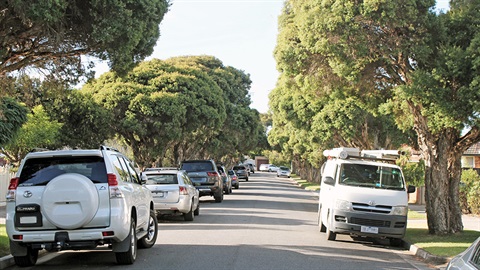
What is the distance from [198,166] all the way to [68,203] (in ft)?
63.7

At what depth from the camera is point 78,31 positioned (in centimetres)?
1387

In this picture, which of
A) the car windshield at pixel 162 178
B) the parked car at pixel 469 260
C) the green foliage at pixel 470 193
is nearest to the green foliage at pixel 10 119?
the car windshield at pixel 162 178

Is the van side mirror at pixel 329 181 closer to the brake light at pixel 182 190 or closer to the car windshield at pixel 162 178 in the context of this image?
the brake light at pixel 182 190

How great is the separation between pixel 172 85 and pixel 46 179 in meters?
26.1

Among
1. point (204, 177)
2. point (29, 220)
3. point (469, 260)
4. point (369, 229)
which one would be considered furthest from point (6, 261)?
point (204, 177)

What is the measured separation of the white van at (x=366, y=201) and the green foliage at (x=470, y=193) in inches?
384

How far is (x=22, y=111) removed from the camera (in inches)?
653

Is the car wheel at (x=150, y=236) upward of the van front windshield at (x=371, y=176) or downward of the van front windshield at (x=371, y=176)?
downward

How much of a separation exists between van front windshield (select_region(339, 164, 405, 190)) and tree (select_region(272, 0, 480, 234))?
1.41m

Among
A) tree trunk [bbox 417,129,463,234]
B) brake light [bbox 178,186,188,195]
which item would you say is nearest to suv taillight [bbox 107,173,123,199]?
brake light [bbox 178,186,188,195]

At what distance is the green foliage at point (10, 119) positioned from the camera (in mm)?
15599

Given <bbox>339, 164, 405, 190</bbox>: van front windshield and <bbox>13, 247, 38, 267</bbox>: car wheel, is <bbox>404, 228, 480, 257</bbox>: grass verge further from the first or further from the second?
<bbox>13, 247, 38, 267</bbox>: car wheel

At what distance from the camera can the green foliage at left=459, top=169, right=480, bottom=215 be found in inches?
975

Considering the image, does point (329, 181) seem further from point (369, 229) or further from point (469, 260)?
point (469, 260)
